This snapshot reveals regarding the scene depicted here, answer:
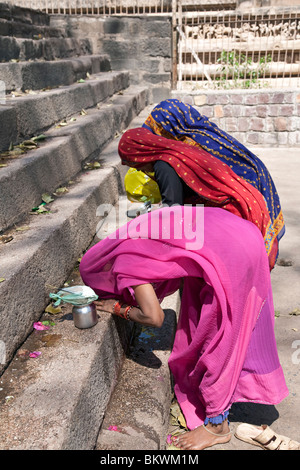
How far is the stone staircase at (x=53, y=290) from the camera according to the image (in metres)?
1.66

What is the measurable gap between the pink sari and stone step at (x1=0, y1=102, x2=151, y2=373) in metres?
0.26

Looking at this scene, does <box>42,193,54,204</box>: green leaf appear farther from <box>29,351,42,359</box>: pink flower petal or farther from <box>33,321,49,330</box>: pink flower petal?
<box>29,351,42,359</box>: pink flower petal

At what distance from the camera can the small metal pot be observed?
208 centimetres

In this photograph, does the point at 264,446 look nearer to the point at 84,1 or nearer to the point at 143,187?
the point at 143,187

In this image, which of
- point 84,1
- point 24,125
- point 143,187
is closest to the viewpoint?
point 143,187

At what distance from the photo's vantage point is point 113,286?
2264 millimetres

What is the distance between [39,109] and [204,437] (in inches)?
121

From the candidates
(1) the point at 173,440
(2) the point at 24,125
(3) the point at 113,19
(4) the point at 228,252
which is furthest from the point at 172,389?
(3) the point at 113,19

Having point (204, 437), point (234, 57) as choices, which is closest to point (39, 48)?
point (234, 57)

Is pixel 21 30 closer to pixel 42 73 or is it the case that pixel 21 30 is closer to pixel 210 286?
pixel 42 73

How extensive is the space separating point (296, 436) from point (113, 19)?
8.15 m

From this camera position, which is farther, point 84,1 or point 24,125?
point 84,1
